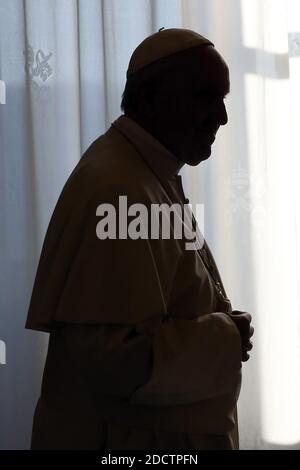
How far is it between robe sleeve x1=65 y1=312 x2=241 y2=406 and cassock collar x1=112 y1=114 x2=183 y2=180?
31cm

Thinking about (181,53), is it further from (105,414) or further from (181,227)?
(105,414)

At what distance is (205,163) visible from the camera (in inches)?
86.5

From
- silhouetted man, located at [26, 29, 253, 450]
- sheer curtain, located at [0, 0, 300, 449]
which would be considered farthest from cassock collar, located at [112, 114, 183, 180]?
sheer curtain, located at [0, 0, 300, 449]

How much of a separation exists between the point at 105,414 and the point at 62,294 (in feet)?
0.73

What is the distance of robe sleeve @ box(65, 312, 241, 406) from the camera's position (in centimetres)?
99

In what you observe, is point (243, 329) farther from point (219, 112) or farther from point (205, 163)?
point (205, 163)

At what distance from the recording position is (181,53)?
1.20 meters

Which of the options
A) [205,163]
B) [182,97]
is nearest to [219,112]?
[182,97]

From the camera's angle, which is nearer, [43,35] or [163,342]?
[163,342]

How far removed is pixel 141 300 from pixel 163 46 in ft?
1.65

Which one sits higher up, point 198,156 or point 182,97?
point 182,97

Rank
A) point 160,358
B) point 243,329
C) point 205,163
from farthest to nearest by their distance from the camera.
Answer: point 205,163 < point 243,329 < point 160,358
